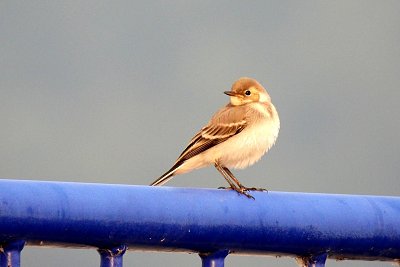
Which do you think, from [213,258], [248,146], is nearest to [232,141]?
[248,146]

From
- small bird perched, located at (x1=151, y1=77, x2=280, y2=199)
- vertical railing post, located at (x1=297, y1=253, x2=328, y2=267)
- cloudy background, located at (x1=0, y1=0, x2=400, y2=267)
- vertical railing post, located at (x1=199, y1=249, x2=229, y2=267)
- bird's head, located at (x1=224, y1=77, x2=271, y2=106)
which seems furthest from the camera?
cloudy background, located at (x1=0, y1=0, x2=400, y2=267)

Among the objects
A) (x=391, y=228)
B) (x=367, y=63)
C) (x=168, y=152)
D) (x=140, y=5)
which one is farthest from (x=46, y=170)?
(x=391, y=228)

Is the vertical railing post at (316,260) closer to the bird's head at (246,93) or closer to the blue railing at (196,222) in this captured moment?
the blue railing at (196,222)

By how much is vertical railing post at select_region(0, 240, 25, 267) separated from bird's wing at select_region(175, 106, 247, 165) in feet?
17.2

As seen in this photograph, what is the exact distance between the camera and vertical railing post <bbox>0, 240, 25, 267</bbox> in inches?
164

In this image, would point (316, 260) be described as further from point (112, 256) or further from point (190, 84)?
point (190, 84)

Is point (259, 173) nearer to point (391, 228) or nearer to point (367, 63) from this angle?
point (367, 63)

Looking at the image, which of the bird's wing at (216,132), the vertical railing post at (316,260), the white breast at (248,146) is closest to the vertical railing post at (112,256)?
the vertical railing post at (316,260)

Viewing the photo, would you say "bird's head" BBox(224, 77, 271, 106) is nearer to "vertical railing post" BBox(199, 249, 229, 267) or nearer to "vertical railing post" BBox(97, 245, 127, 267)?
"vertical railing post" BBox(199, 249, 229, 267)

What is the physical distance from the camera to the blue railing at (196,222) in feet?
13.9

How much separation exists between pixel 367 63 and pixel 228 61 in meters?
4.78

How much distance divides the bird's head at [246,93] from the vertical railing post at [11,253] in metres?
6.51

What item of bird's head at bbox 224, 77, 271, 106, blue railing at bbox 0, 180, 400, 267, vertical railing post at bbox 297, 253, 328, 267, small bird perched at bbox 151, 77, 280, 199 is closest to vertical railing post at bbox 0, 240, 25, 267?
blue railing at bbox 0, 180, 400, 267

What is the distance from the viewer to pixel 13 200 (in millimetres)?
4195
